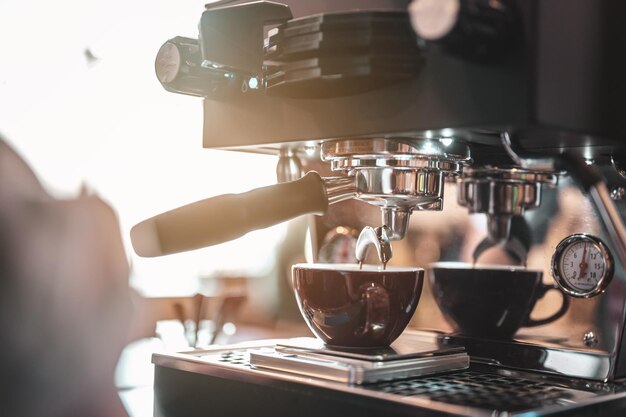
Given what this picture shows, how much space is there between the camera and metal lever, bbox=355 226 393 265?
2.14 ft

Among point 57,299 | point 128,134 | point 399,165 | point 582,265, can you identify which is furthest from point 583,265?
point 128,134

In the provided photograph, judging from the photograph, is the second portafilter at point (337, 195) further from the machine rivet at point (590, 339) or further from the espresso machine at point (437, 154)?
the machine rivet at point (590, 339)

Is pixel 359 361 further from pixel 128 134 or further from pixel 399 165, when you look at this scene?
pixel 128 134

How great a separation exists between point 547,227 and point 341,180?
8.8 inches

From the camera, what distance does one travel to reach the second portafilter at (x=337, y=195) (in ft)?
1.72

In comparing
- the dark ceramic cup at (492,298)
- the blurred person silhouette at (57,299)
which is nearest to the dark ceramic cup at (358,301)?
the dark ceramic cup at (492,298)

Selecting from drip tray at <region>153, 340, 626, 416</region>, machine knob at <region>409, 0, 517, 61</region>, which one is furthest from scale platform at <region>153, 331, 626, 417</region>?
machine knob at <region>409, 0, 517, 61</region>

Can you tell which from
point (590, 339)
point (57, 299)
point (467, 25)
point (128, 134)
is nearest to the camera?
point (467, 25)

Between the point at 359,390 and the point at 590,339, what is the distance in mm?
249

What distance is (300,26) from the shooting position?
22.0 inches

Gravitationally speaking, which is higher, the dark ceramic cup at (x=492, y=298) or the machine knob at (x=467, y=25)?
the machine knob at (x=467, y=25)

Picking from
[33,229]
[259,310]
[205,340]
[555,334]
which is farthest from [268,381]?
[259,310]

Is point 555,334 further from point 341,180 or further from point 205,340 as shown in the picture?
point 205,340

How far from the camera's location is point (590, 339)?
2.17ft
